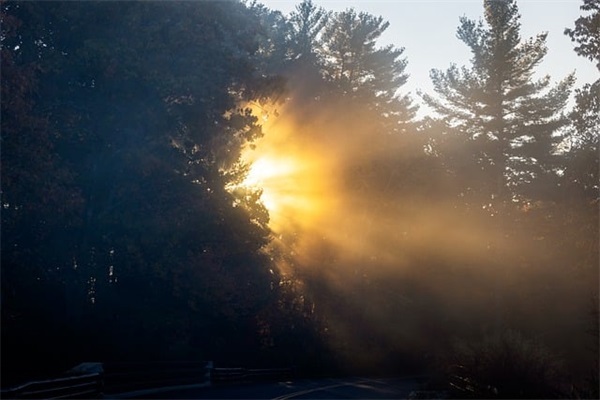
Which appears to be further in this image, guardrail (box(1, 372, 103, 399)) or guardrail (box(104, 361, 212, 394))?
guardrail (box(104, 361, 212, 394))

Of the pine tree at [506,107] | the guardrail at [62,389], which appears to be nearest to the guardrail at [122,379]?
the guardrail at [62,389]

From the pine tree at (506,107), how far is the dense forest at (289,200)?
0.55 feet

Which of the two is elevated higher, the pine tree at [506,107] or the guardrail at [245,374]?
the pine tree at [506,107]

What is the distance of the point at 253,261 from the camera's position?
39.8 metres

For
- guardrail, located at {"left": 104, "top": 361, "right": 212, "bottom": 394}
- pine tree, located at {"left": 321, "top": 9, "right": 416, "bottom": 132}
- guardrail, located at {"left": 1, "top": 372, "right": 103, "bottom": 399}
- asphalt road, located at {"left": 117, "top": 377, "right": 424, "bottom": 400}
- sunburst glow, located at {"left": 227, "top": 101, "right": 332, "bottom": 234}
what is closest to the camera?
guardrail, located at {"left": 1, "top": 372, "right": 103, "bottom": 399}

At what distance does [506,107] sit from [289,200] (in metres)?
17.0

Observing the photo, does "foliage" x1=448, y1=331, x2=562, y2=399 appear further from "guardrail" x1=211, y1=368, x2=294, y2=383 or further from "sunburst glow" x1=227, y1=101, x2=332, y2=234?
"sunburst glow" x1=227, y1=101, x2=332, y2=234

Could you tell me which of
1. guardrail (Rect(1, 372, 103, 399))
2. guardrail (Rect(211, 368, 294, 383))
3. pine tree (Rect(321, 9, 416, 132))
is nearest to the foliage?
guardrail (Rect(211, 368, 294, 383))

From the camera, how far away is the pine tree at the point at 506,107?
59312mm

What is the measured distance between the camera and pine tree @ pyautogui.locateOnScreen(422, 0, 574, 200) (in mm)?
59312

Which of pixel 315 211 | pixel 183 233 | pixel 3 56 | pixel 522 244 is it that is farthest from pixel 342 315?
pixel 3 56

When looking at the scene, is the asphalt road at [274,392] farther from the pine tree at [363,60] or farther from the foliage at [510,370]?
the pine tree at [363,60]

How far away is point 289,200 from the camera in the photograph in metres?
58.0

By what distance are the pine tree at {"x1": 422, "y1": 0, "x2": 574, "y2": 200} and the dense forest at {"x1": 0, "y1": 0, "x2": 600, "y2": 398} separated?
17 centimetres
